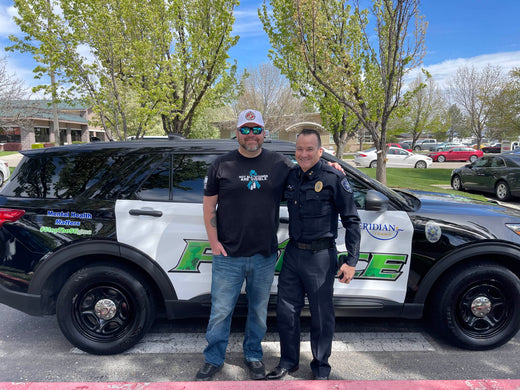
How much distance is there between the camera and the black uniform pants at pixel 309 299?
2352mm

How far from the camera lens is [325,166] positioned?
2420 millimetres

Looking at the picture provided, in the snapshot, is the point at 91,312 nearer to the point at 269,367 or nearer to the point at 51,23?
the point at 269,367

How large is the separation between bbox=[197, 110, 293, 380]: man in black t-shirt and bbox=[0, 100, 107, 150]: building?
18.6m

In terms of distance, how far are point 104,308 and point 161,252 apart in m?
0.66

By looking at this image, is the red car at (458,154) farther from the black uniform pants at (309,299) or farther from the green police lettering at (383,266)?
the black uniform pants at (309,299)

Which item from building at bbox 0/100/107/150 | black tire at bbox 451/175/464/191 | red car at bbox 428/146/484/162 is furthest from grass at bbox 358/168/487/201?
building at bbox 0/100/107/150

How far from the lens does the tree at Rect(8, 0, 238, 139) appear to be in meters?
7.80

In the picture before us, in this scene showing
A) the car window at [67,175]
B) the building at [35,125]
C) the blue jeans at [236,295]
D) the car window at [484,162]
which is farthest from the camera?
the building at [35,125]

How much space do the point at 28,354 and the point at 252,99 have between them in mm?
24983

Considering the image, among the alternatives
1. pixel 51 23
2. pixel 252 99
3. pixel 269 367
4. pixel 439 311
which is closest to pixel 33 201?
pixel 269 367

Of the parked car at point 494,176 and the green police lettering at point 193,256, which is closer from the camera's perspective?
the green police lettering at point 193,256

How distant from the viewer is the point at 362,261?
8.91ft

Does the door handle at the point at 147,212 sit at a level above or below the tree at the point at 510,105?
below

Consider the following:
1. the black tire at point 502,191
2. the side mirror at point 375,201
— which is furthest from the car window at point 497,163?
the side mirror at point 375,201
